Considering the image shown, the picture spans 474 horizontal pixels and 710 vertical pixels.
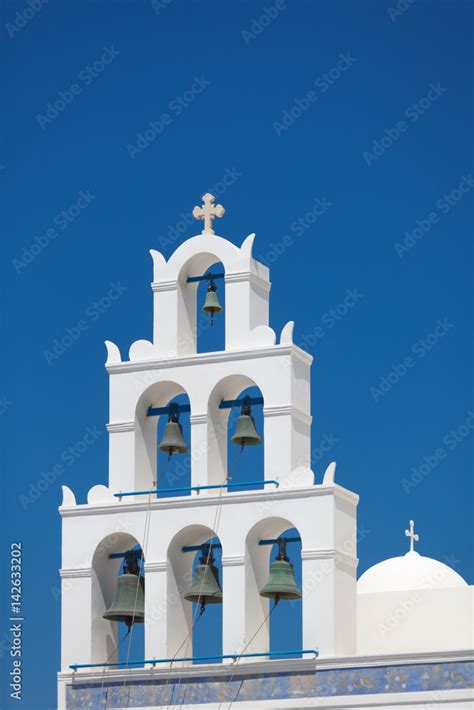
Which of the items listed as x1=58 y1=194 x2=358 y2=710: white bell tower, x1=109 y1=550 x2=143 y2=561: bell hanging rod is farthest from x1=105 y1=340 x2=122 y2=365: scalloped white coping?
x1=109 y1=550 x2=143 y2=561: bell hanging rod

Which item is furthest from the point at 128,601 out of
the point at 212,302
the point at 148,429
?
the point at 212,302

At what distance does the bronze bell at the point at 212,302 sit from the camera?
126ft

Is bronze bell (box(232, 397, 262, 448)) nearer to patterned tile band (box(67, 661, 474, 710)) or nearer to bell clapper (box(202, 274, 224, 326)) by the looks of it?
bell clapper (box(202, 274, 224, 326))

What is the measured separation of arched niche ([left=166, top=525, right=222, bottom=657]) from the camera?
37.1 metres

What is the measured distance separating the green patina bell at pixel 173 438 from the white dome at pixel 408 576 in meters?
4.09

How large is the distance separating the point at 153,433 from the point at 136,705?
4554mm

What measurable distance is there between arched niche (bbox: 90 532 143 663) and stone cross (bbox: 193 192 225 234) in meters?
5.15

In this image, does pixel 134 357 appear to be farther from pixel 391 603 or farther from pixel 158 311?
pixel 391 603

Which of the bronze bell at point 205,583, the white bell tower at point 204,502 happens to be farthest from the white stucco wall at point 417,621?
the bronze bell at point 205,583

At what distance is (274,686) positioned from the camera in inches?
1407

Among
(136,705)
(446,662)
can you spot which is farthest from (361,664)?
(136,705)

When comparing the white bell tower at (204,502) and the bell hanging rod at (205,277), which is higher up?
the bell hanging rod at (205,277)

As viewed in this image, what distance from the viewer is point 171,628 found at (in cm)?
3706

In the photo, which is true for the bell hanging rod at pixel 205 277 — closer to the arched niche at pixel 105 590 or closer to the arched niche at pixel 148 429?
the arched niche at pixel 148 429
